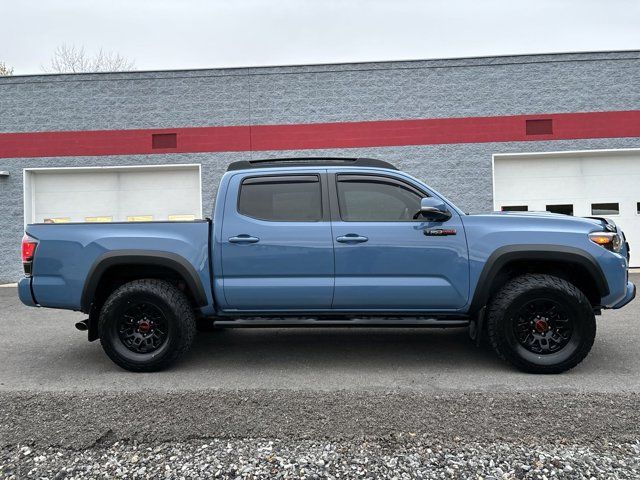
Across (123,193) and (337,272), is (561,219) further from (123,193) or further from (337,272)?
(123,193)

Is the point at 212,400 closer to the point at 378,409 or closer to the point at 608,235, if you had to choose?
the point at 378,409

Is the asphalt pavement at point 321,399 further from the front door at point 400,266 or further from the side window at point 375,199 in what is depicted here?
the side window at point 375,199

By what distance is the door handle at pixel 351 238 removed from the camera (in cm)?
427

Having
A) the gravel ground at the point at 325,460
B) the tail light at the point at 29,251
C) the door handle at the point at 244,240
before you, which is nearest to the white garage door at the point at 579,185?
the door handle at the point at 244,240

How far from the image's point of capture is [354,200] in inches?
178

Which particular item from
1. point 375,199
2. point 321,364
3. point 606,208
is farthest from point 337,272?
point 606,208

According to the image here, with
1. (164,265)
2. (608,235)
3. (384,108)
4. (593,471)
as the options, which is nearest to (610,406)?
(593,471)

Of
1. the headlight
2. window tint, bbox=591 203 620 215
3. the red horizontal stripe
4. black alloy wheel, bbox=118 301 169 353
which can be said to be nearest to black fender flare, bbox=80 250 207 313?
black alloy wheel, bbox=118 301 169 353

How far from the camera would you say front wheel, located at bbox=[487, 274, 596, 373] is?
406 centimetres

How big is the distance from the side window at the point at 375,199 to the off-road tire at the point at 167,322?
69.5 inches

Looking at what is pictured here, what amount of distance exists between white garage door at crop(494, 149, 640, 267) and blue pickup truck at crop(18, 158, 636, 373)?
25.2 ft

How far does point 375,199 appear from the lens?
14.9ft

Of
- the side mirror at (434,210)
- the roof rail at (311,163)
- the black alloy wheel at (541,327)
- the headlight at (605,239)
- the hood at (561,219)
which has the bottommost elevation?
the black alloy wheel at (541,327)

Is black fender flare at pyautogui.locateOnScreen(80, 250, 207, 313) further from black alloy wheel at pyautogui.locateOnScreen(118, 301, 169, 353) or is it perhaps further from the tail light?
the tail light
